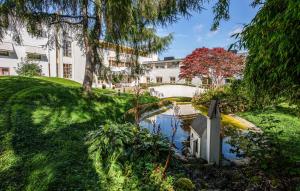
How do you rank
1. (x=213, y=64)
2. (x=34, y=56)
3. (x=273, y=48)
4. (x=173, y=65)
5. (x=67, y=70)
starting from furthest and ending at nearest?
(x=173, y=65) < (x=67, y=70) < (x=213, y=64) < (x=34, y=56) < (x=273, y=48)

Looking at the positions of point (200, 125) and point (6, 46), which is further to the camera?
point (6, 46)

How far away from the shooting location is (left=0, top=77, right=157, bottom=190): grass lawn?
4.12 metres

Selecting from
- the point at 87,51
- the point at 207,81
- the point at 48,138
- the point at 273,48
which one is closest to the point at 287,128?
the point at 273,48

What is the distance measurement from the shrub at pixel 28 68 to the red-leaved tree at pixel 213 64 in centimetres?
1751

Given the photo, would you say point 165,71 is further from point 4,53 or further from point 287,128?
point 287,128

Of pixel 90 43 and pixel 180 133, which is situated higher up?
pixel 90 43

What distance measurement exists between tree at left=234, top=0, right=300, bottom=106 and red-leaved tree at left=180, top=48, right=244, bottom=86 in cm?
2408


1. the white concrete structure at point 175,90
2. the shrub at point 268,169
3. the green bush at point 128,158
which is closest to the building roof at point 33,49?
the white concrete structure at point 175,90

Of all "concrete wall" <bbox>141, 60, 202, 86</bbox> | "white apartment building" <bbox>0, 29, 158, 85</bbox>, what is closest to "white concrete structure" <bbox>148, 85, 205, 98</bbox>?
"white apartment building" <bbox>0, 29, 158, 85</bbox>

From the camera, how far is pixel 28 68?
24750 mm

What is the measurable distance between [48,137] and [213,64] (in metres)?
23.9

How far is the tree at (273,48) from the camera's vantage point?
8.27 ft

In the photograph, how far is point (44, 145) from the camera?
5.56m

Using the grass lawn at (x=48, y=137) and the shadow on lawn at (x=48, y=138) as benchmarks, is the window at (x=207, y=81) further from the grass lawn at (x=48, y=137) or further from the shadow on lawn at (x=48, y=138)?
the shadow on lawn at (x=48, y=138)
